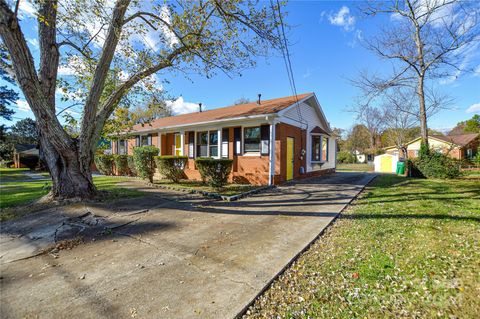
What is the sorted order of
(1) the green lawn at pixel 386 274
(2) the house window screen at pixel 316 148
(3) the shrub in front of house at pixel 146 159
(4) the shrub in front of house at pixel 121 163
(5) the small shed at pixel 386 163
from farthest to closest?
(5) the small shed at pixel 386 163, (4) the shrub in front of house at pixel 121 163, (2) the house window screen at pixel 316 148, (3) the shrub in front of house at pixel 146 159, (1) the green lawn at pixel 386 274

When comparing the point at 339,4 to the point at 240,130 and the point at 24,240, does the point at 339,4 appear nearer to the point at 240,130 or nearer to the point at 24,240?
the point at 240,130

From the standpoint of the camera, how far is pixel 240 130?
10.9 meters

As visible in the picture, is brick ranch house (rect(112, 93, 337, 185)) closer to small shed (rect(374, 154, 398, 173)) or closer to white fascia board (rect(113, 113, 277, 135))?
white fascia board (rect(113, 113, 277, 135))

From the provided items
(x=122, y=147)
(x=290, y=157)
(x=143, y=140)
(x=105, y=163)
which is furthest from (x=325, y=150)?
(x=122, y=147)

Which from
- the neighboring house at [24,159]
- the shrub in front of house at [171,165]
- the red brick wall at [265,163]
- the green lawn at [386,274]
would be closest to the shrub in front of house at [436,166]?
the red brick wall at [265,163]

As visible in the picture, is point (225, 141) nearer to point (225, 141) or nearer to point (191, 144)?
point (225, 141)

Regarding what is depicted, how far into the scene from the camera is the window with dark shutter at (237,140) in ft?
35.7

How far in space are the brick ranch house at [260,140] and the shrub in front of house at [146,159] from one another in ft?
4.62

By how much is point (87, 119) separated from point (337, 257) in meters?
8.14

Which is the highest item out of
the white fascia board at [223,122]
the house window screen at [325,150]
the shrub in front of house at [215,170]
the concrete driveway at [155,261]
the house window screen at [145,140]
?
the white fascia board at [223,122]

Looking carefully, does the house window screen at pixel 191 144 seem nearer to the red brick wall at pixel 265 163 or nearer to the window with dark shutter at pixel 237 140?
the red brick wall at pixel 265 163

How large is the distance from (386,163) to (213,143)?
68.0 ft

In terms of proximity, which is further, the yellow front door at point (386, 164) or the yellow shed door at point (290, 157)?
the yellow front door at point (386, 164)

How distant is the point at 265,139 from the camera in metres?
10.1
